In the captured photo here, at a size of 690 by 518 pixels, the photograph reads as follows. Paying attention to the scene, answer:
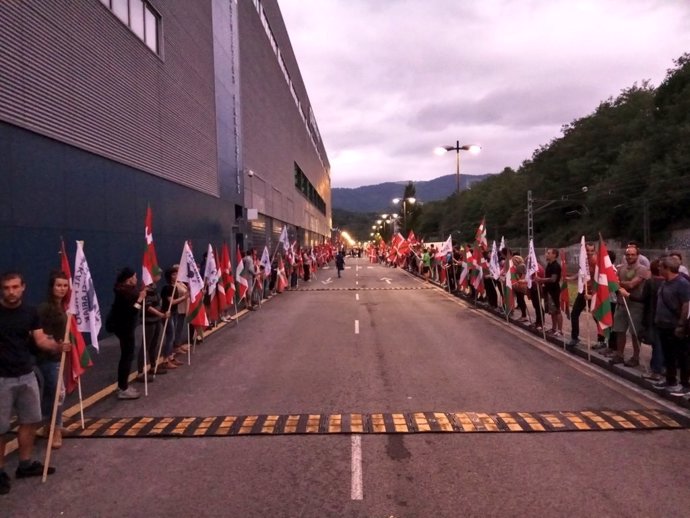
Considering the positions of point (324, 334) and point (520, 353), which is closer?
point (520, 353)

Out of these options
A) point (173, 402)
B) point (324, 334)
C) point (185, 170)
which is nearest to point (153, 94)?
point (185, 170)

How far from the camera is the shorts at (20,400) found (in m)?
4.89

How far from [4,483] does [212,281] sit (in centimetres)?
748

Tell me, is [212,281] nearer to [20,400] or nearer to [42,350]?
[42,350]

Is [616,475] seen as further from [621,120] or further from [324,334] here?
[621,120]

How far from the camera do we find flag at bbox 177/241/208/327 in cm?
1006

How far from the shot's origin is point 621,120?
7206 centimetres

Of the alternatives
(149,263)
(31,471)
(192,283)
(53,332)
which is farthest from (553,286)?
(31,471)

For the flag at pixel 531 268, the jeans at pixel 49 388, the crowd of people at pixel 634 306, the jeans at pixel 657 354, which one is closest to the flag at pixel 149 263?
the jeans at pixel 49 388

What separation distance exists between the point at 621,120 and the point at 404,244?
1697 inches

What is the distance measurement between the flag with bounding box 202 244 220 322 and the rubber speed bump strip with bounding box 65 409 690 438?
538 centimetres

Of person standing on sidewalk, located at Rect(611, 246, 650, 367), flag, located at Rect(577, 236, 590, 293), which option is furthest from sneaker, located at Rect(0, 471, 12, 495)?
flag, located at Rect(577, 236, 590, 293)

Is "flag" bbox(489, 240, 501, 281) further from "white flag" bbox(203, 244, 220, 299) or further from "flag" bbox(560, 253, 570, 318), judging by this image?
"white flag" bbox(203, 244, 220, 299)

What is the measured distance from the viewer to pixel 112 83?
13836 millimetres
